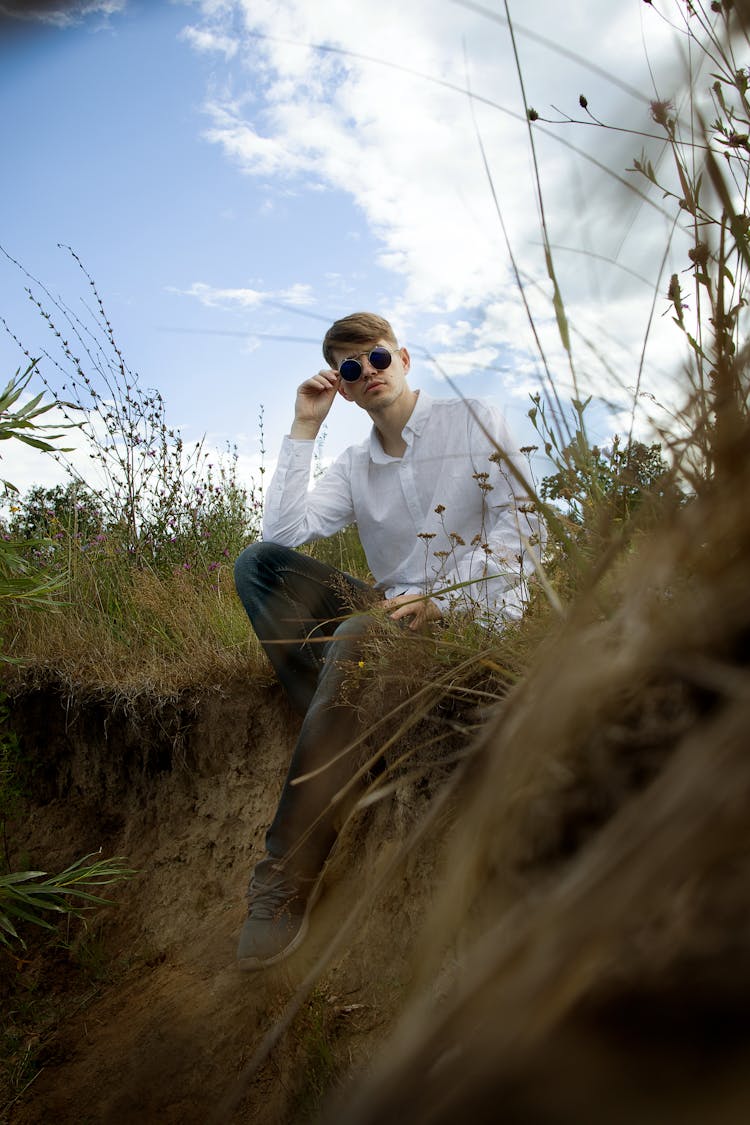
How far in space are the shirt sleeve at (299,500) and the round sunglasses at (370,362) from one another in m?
0.38

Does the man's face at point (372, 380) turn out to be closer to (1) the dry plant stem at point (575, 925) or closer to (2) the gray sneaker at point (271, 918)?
(2) the gray sneaker at point (271, 918)

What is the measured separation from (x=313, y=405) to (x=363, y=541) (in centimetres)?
70

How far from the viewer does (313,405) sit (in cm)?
366

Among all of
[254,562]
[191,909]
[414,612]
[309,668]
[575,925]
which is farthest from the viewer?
[191,909]

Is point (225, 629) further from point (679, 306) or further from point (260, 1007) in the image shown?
point (679, 306)

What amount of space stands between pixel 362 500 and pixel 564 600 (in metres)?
2.42

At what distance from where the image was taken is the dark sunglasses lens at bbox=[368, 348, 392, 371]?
3434 millimetres

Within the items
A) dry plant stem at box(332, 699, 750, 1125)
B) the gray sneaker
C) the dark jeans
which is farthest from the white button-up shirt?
dry plant stem at box(332, 699, 750, 1125)

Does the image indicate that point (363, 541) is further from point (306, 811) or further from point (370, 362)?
point (306, 811)

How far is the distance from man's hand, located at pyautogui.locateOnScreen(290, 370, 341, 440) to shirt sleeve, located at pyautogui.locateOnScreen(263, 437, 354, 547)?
0.18 feet

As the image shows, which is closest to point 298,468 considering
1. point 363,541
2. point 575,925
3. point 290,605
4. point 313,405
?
point 313,405

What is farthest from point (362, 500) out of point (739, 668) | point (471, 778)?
point (739, 668)

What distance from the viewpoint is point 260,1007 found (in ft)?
8.13

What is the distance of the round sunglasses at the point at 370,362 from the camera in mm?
3443
